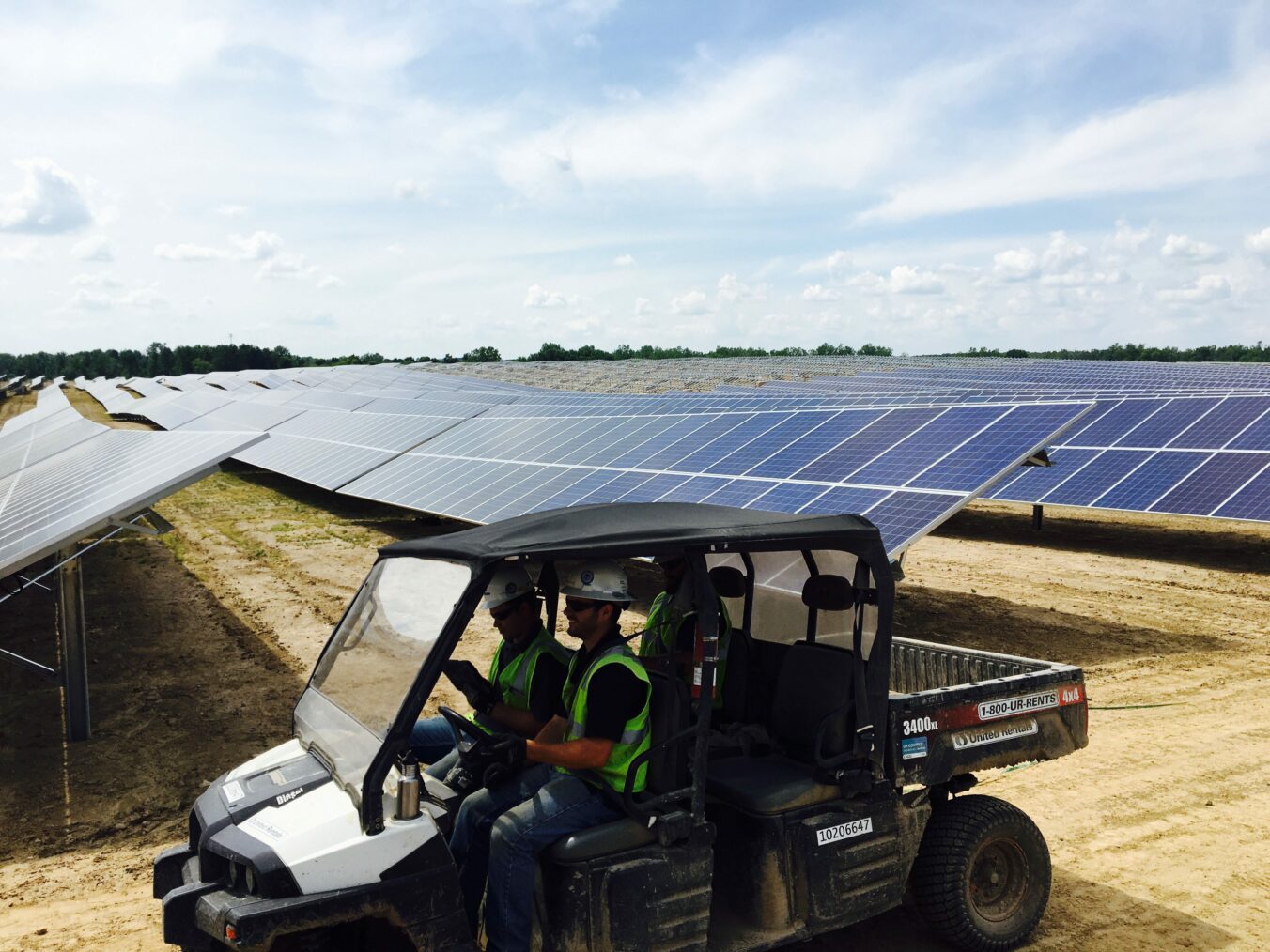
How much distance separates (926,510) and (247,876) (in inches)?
328

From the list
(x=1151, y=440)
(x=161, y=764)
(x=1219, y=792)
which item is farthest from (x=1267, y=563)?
(x=161, y=764)

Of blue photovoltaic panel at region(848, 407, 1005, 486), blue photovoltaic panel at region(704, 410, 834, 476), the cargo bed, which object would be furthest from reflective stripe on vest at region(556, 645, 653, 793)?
blue photovoltaic panel at region(704, 410, 834, 476)

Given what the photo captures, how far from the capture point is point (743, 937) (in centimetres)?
418

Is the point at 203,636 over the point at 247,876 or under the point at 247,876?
under

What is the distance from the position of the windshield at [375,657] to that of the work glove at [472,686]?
0.20 m

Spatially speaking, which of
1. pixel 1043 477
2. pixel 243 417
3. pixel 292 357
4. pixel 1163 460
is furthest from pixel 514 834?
pixel 292 357

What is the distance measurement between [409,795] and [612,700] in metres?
0.82

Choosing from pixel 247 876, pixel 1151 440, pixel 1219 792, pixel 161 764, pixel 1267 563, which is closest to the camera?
pixel 247 876

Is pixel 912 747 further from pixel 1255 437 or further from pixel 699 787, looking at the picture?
pixel 1255 437

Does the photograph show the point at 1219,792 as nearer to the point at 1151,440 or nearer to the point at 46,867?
the point at 46,867

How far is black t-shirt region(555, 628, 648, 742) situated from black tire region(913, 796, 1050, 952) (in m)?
2.02

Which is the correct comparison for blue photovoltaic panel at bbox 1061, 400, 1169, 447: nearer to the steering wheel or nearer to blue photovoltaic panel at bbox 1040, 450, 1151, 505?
blue photovoltaic panel at bbox 1040, 450, 1151, 505

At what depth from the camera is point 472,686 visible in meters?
4.09

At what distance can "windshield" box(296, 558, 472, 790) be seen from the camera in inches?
148
